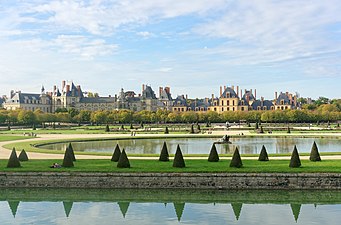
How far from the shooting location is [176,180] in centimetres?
1608

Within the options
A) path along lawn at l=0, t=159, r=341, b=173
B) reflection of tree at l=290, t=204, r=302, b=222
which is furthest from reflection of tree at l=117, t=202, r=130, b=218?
reflection of tree at l=290, t=204, r=302, b=222

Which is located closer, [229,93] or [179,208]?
[179,208]

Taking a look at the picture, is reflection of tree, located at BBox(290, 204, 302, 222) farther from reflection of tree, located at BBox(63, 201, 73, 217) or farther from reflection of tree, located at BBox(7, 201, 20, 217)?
reflection of tree, located at BBox(7, 201, 20, 217)

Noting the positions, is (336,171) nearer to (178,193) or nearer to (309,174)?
(309,174)

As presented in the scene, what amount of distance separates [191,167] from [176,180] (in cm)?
165

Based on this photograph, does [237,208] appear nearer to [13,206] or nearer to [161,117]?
[13,206]

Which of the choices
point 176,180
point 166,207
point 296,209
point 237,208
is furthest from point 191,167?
point 296,209

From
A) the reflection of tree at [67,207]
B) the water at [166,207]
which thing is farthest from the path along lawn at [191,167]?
the reflection of tree at [67,207]

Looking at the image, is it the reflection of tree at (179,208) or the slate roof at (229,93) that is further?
the slate roof at (229,93)

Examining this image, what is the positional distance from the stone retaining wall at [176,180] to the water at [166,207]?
26 centimetres

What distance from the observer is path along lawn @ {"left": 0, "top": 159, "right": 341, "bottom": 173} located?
648 inches

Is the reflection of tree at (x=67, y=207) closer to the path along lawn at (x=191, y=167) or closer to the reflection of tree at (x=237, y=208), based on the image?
the path along lawn at (x=191, y=167)

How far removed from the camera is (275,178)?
51.8 ft

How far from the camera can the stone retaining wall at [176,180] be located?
619 inches
